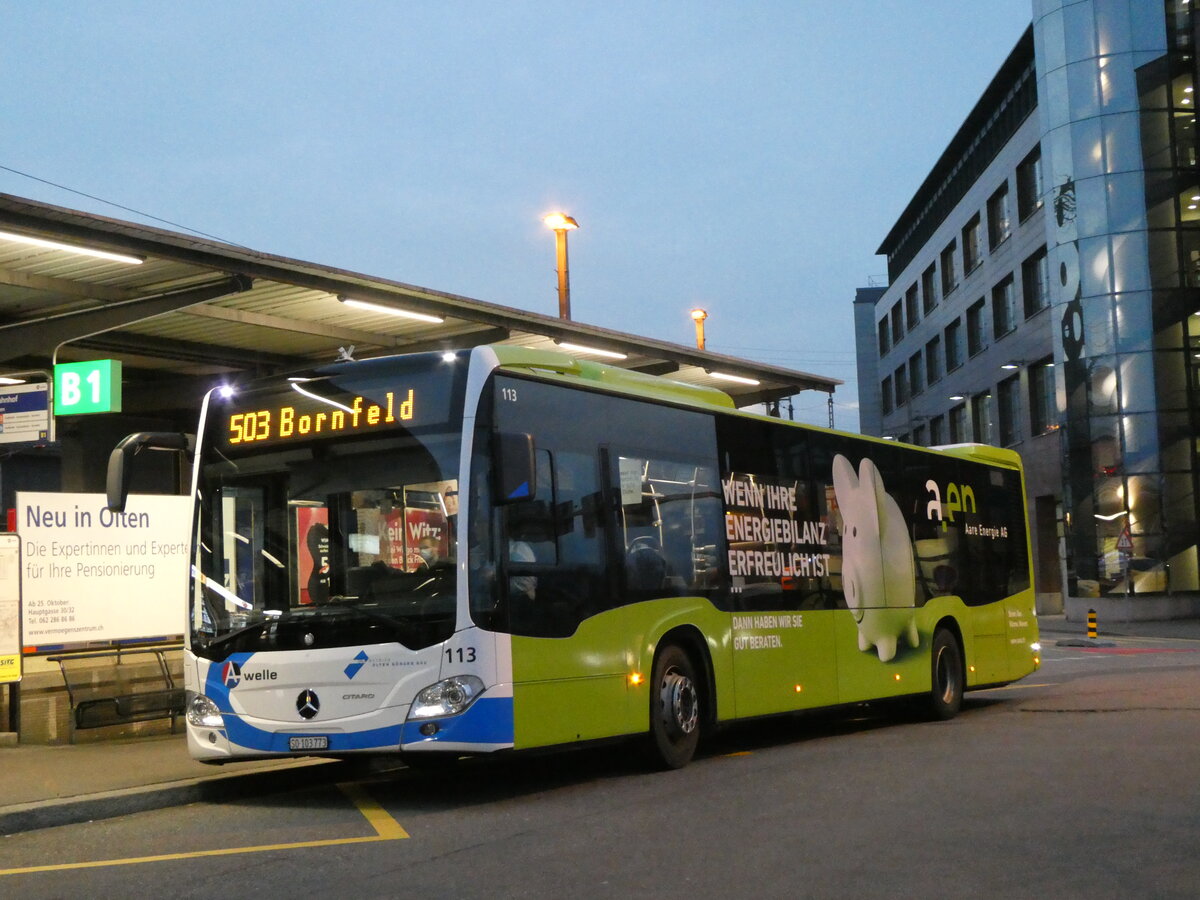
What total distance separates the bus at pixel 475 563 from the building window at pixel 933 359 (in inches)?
2339

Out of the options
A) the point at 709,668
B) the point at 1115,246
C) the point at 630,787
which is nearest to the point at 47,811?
the point at 630,787

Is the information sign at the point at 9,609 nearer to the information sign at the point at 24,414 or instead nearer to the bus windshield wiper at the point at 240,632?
the information sign at the point at 24,414

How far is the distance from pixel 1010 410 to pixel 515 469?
51721 mm

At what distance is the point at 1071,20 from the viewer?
47250 millimetres

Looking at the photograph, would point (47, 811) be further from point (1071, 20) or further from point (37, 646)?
point (1071, 20)

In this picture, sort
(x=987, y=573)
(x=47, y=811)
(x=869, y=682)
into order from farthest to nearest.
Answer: (x=987, y=573), (x=869, y=682), (x=47, y=811)

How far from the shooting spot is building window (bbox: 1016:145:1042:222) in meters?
52.6

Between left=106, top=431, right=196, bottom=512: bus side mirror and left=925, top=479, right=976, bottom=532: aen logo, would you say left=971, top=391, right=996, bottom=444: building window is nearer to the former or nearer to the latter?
left=925, top=479, right=976, bottom=532: aen logo

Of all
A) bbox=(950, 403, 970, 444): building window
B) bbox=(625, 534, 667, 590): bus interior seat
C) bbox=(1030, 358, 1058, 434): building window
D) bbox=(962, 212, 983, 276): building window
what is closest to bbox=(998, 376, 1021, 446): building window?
bbox=(1030, 358, 1058, 434): building window

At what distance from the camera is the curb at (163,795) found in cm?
944

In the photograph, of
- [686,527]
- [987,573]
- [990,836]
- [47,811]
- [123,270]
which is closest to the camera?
[990,836]

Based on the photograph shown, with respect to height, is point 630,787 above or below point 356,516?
below

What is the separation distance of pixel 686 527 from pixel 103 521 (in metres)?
5.69

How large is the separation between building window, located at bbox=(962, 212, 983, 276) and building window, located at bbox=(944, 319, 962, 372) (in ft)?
9.01
